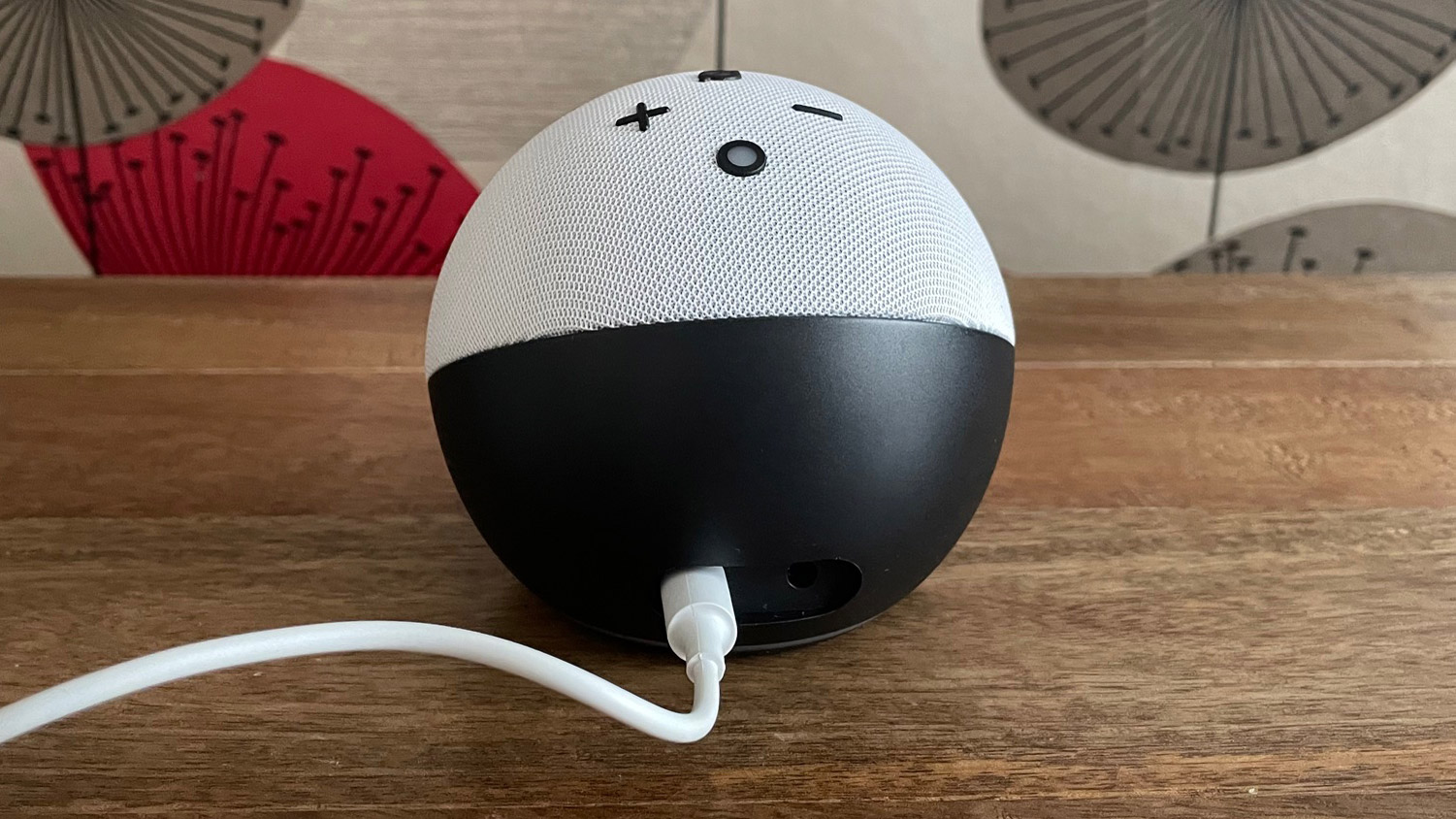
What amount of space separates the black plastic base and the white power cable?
0.6 inches

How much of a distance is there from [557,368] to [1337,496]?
1.28 feet

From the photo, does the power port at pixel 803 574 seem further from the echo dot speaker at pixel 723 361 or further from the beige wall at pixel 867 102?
the beige wall at pixel 867 102

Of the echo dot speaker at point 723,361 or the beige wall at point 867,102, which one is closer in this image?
the echo dot speaker at point 723,361

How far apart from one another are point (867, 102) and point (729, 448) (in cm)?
58

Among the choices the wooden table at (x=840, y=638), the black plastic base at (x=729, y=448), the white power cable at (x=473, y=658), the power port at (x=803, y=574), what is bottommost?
the wooden table at (x=840, y=638)

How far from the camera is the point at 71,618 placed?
0.45m

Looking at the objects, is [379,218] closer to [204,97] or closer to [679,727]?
[204,97]

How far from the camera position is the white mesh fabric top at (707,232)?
35 cm

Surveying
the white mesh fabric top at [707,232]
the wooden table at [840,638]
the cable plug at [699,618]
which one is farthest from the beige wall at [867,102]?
the cable plug at [699,618]

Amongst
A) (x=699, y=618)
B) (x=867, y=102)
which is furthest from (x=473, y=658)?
(x=867, y=102)

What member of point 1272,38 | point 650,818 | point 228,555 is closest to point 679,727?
point 650,818

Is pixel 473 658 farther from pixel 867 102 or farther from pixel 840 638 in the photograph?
pixel 867 102

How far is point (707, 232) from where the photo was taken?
1.17 feet

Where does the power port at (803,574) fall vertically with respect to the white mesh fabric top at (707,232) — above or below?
below
